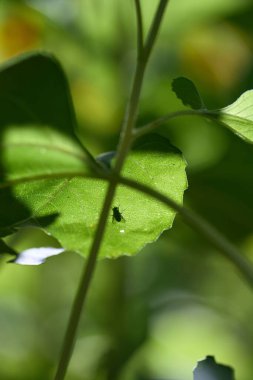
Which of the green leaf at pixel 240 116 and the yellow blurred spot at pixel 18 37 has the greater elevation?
the yellow blurred spot at pixel 18 37

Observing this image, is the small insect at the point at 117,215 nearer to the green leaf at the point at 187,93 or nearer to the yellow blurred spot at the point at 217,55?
the green leaf at the point at 187,93

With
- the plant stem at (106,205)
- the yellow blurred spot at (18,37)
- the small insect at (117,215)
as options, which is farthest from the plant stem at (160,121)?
the yellow blurred spot at (18,37)

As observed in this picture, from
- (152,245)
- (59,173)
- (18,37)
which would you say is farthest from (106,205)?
(18,37)

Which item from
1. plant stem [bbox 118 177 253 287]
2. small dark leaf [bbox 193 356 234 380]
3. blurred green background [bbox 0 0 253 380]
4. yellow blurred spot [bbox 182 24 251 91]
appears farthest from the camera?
yellow blurred spot [bbox 182 24 251 91]

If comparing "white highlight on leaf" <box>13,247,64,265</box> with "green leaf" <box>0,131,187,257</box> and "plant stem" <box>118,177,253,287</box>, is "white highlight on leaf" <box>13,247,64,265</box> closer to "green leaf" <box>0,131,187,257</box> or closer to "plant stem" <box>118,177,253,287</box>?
"green leaf" <box>0,131,187,257</box>

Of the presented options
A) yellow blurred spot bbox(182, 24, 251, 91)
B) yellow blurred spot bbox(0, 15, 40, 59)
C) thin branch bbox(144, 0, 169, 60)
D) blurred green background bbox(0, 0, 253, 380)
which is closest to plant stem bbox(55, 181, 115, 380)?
thin branch bbox(144, 0, 169, 60)

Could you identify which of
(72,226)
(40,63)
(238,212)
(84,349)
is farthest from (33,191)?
(84,349)
